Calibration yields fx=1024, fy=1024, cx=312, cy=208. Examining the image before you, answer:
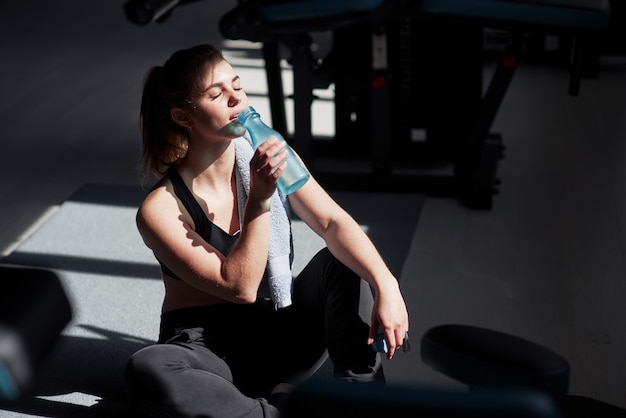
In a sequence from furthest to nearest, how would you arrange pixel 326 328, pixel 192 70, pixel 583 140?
pixel 583 140 < pixel 326 328 < pixel 192 70

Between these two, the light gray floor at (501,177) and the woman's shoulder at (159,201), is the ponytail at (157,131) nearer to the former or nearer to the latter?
the woman's shoulder at (159,201)

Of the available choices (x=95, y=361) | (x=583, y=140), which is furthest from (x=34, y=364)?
(x=583, y=140)

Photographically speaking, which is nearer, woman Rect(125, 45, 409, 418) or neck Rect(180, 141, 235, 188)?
woman Rect(125, 45, 409, 418)

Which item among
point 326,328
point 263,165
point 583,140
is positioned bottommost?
point 583,140

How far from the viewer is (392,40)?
10.6ft

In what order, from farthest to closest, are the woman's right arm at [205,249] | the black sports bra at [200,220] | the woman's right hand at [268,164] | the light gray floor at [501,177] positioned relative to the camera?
the light gray floor at [501,177]
the black sports bra at [200,220]
the woman's right arm at [205,249]
the woman's right hand at [268,164]

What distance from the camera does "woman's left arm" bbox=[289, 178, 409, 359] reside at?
166cm

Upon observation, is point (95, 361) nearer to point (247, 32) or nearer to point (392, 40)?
point (247, 32)

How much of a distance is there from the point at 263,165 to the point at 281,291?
1.30ft

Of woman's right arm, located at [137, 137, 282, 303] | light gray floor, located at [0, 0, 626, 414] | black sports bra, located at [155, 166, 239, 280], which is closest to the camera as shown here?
woman's right arm, located at [137, 137, 282, 303]

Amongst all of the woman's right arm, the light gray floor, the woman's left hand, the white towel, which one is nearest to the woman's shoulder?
the woman's right arm

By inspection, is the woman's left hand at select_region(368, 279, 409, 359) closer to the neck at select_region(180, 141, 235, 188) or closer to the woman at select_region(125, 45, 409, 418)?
the woman at select_region(125, 45, 409, 418)

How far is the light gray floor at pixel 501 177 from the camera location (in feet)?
7.93

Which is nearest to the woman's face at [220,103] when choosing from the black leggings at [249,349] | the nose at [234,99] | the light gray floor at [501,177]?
the nose at [234,99]
